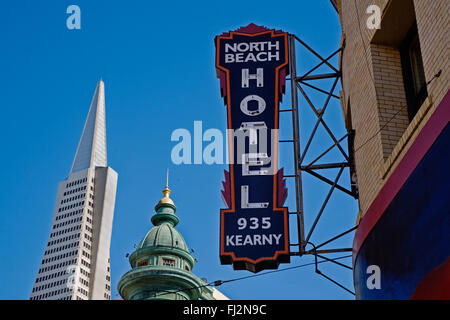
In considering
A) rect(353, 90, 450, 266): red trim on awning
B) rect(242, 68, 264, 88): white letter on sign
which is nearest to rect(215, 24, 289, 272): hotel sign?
rect(242, 68, 264, 88): white letter on sign

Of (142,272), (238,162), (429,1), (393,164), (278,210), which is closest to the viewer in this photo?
(429,1)

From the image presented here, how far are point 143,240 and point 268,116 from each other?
2246 cm

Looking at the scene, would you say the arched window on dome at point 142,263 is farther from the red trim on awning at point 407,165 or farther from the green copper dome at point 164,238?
the red trim on awning at point 407,165

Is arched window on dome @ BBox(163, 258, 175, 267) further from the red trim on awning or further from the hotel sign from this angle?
the red trim on awning

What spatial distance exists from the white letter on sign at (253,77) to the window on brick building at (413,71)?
15.1 feet

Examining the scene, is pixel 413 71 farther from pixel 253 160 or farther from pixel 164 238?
pixel 164 238

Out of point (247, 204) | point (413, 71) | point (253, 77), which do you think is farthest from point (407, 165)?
point (253, 77)

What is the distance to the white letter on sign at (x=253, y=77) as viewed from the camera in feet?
54.5

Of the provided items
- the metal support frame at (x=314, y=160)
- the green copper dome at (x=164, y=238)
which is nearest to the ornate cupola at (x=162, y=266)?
the green copper dome at (x=164, y=238)

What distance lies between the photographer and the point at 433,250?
321 inches

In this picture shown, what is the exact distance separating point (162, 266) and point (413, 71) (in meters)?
24.2

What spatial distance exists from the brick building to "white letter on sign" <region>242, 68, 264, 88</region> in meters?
2.34
